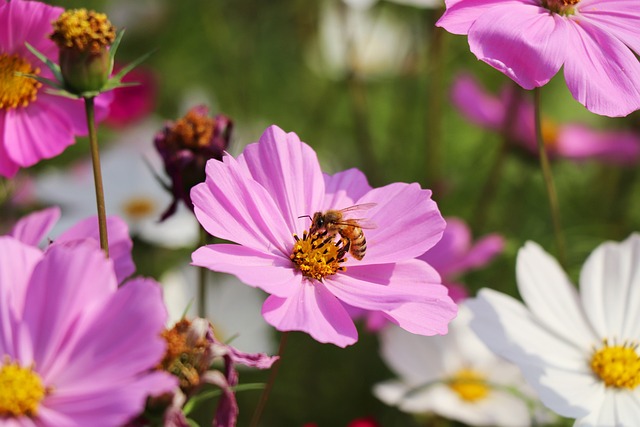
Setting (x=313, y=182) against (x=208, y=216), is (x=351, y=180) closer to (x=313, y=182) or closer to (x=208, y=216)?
(x=313, y=182)

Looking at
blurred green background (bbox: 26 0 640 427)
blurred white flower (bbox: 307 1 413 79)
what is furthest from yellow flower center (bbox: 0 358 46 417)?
blurred white flower (bbox: 307 1 413 79)

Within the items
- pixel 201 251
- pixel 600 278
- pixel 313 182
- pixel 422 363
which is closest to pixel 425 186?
pixel 422 363

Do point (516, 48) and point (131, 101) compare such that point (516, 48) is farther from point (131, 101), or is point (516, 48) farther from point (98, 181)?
point (131, 101)

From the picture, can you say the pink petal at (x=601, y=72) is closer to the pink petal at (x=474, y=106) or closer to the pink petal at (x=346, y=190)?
the pink petal at (x=346, y=190)

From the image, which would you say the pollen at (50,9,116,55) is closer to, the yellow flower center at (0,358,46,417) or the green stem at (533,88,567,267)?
the yellow flower center at (0,358,46,417)

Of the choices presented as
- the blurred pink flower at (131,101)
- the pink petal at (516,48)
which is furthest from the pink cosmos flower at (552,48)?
the blurred pink flower at (131,101)
